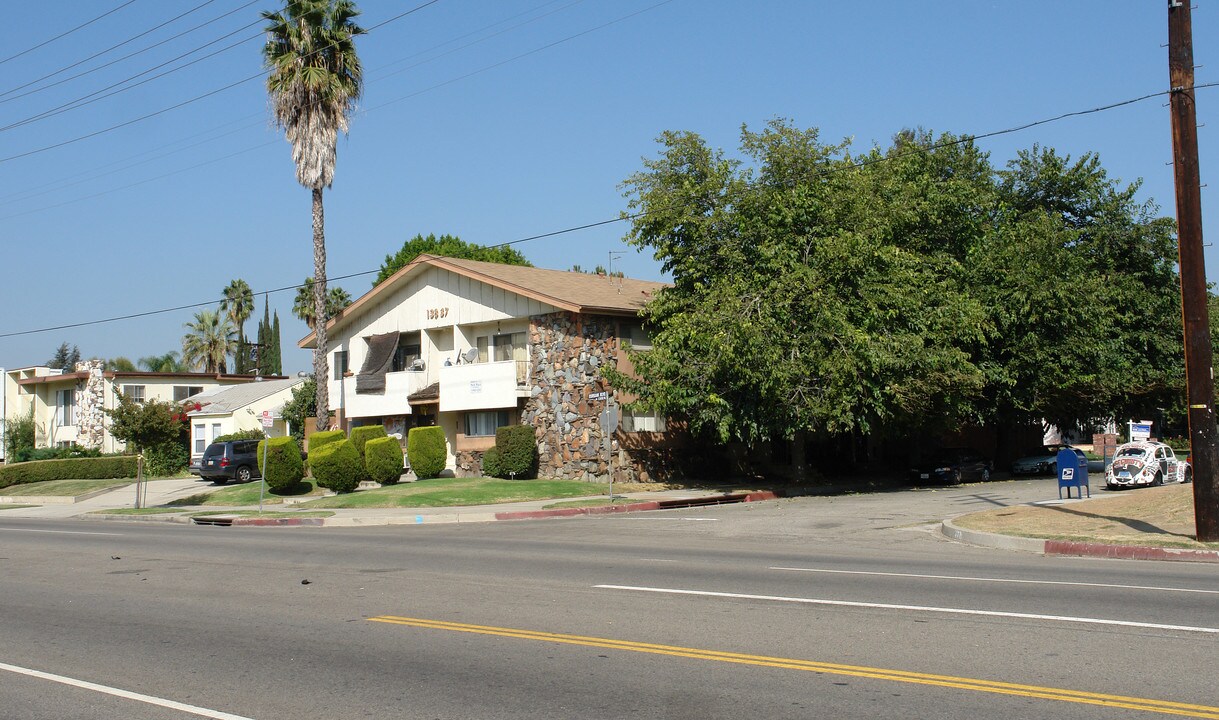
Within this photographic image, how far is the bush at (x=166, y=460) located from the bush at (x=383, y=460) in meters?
17.2

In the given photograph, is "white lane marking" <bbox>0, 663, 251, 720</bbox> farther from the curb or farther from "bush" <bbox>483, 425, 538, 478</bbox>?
"bush" <bbox>483, 425, 538, 478</bbox>

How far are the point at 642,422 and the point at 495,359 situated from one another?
584 cm

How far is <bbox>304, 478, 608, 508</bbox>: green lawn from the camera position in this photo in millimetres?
28656

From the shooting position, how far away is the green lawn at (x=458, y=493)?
2866 centimetres

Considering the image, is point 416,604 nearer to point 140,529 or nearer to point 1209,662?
point 1209,662

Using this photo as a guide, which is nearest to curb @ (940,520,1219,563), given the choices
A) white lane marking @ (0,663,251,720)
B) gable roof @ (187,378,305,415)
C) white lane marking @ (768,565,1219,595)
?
white lane marking @ (768,565,1219,595)

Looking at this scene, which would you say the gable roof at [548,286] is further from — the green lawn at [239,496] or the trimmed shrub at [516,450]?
the green lawn at [239,496]

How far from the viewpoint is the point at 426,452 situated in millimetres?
34844

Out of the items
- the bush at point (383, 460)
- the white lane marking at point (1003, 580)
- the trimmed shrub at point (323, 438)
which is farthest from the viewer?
the trimmed shrub at point (323, 438)

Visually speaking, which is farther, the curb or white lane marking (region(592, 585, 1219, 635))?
the curb

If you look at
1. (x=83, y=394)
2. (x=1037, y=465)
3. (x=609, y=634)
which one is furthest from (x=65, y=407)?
(x=609, y=634)

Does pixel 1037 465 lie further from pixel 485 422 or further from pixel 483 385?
pixel 483 385

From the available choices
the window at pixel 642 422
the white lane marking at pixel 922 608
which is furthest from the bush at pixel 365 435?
the white lane marking at pixel 922 608

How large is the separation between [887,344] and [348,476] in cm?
1725
